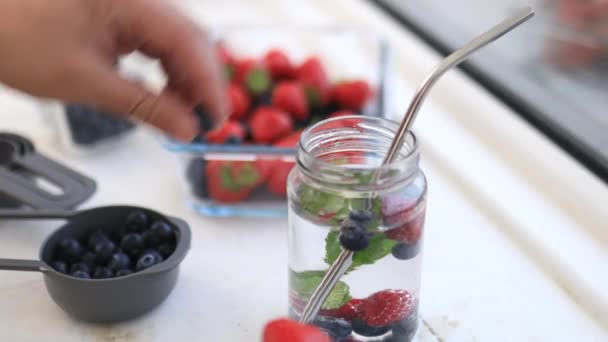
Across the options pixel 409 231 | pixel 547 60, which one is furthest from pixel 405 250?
pixel 547 60

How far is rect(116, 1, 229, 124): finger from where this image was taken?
1.77ft

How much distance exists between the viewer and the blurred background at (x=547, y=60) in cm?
81

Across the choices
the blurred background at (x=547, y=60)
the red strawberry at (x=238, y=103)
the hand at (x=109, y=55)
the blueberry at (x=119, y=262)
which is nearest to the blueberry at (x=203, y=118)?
the hand at (x=109, y=55)

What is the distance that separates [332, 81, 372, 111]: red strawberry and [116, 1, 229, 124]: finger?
0.92ft

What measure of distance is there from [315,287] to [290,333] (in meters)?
0.09

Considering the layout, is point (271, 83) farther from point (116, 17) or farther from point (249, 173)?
point (116, 17)

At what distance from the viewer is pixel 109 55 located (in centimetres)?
54

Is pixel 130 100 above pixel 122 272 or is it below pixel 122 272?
above

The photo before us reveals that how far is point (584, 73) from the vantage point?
96 centimetres

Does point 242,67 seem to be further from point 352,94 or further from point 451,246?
point 451,246

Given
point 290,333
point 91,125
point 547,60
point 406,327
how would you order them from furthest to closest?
1. point 547,60
2. point 91,125
3. point 406,327
4. point 290,333

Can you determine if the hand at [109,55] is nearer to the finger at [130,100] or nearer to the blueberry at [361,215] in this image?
the finger at [130,100]

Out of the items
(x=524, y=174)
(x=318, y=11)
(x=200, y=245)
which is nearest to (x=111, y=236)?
(x=200, y=245)

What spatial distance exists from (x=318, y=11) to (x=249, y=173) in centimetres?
52
